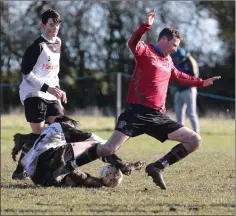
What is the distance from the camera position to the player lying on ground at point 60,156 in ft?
21.6

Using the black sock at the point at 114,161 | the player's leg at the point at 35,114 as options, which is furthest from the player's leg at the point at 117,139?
the player's leg at the point at 35,114

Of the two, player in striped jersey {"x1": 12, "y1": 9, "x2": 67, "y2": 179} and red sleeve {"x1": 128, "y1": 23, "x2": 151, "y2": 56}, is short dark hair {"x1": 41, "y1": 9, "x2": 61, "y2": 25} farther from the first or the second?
red sleeve {"x1": 128, "y1": 23, "x2": 151, "y2": 56}

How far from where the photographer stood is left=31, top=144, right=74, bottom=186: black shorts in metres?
6.61

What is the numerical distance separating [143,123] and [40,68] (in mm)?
1673

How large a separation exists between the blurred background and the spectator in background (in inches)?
368

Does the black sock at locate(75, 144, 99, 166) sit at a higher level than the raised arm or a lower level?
lower

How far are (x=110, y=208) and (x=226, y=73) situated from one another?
854 inches

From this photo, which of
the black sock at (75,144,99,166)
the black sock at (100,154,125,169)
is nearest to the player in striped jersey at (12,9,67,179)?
the black sock at (75,144,99,166)

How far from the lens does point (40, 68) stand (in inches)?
294

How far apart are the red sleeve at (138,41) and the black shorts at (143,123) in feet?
1.94

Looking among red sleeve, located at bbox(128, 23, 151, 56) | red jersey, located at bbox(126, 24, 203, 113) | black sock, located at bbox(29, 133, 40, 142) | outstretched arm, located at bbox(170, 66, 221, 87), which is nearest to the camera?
red sleeve, located at bbox(128, 23, 151, 56)

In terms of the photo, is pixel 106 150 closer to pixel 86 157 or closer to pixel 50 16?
pixel 86 157

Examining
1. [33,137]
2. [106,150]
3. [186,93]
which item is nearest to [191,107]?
[186,93]

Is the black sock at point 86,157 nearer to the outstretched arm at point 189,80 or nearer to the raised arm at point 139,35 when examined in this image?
the raised arm at point 139,35
